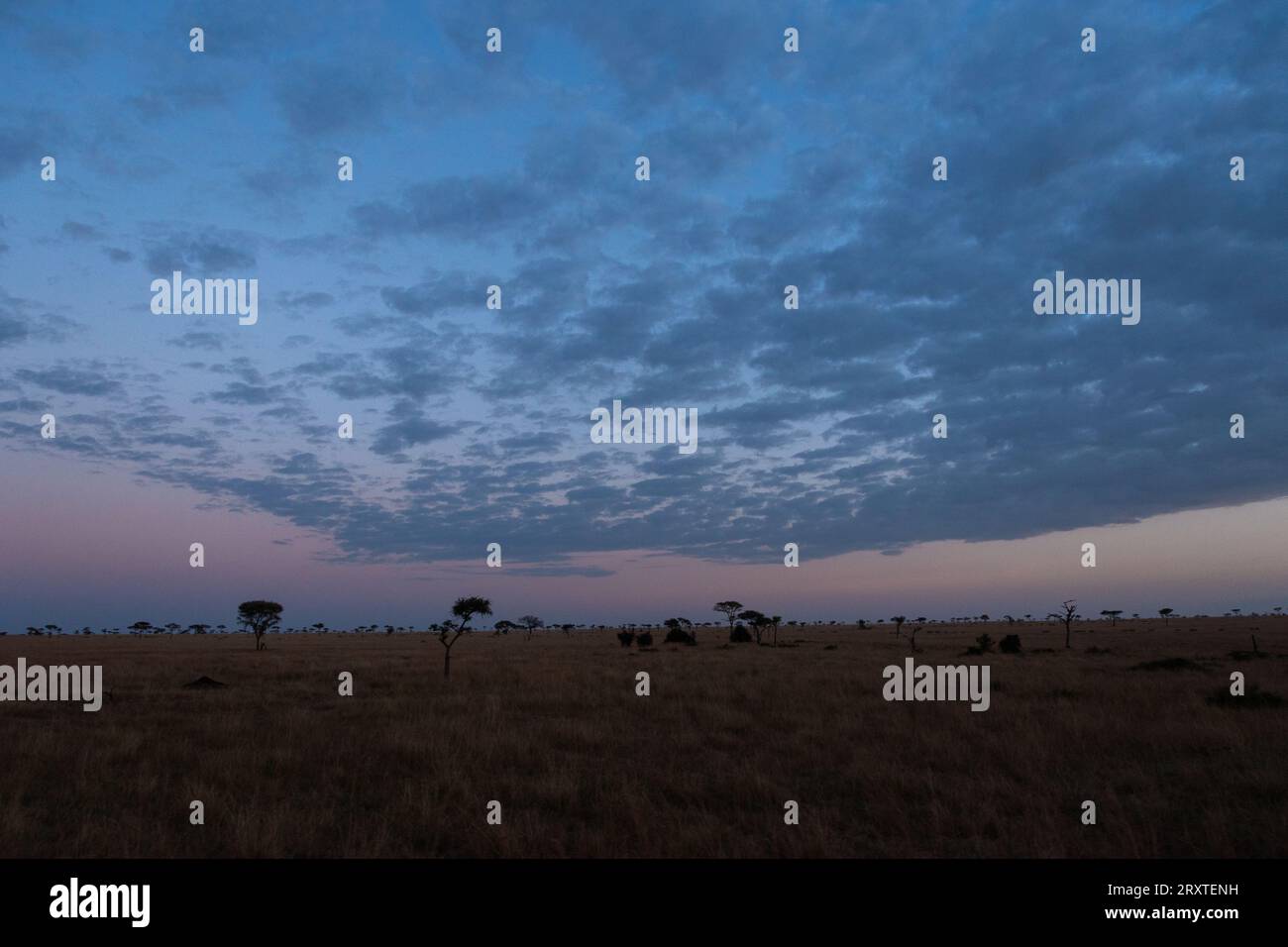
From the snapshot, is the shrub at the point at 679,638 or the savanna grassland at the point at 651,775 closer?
the savanna grassland at the point at 651,775

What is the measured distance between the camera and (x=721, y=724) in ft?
53.7

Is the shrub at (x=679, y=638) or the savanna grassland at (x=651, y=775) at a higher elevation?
the savanna grassland at (x=651, y=775)

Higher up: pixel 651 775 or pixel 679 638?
pixel 651 775

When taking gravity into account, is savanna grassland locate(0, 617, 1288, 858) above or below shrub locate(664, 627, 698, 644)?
above

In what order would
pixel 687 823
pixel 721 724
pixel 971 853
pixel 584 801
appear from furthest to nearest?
pixel 721 724, pixel 584 801, pixel 687 823, pixel 971 853

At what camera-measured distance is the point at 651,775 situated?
11.8 m

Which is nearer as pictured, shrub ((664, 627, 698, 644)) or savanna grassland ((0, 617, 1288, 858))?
savanna grassland ((0, 617, 1288, 858))

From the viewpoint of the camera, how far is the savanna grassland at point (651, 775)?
853 cm

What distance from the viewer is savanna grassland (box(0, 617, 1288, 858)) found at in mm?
8531

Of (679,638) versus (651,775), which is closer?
(651,775)
